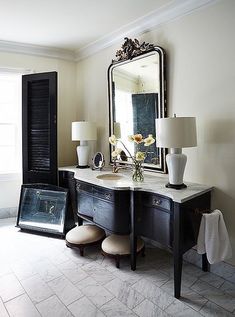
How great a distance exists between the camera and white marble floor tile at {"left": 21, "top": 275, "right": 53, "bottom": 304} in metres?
2.00

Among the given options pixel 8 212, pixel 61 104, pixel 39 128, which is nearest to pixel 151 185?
pixel 39 128

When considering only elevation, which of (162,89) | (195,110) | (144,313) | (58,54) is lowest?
(144,313)

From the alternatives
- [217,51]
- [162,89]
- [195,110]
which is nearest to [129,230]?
[195,110]

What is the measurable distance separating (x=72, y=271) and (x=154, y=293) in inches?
32.1

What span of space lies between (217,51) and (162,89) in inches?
25.0

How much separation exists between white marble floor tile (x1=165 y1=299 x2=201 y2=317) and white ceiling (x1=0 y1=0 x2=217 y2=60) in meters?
2.57

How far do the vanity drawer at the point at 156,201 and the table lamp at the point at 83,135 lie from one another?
Answer: 56.9 inches

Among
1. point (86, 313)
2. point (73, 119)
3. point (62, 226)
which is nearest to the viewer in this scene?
point (86, 313)

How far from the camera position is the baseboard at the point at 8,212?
148 inches

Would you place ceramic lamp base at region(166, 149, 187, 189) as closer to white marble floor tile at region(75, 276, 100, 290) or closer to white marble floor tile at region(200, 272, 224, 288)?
white marble floor tile at region(200, 272, 224, 288)

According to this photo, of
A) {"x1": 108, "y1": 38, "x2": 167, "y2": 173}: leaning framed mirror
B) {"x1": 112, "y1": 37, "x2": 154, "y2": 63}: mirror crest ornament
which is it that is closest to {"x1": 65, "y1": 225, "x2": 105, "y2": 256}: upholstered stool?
{"x1": 108, "y1": 38, "x2": 167, "y2": 173}: leaning framed mirror

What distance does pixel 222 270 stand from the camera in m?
2.27

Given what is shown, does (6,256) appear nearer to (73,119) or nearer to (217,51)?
(73,119)

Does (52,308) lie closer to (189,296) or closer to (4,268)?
(4,268)
